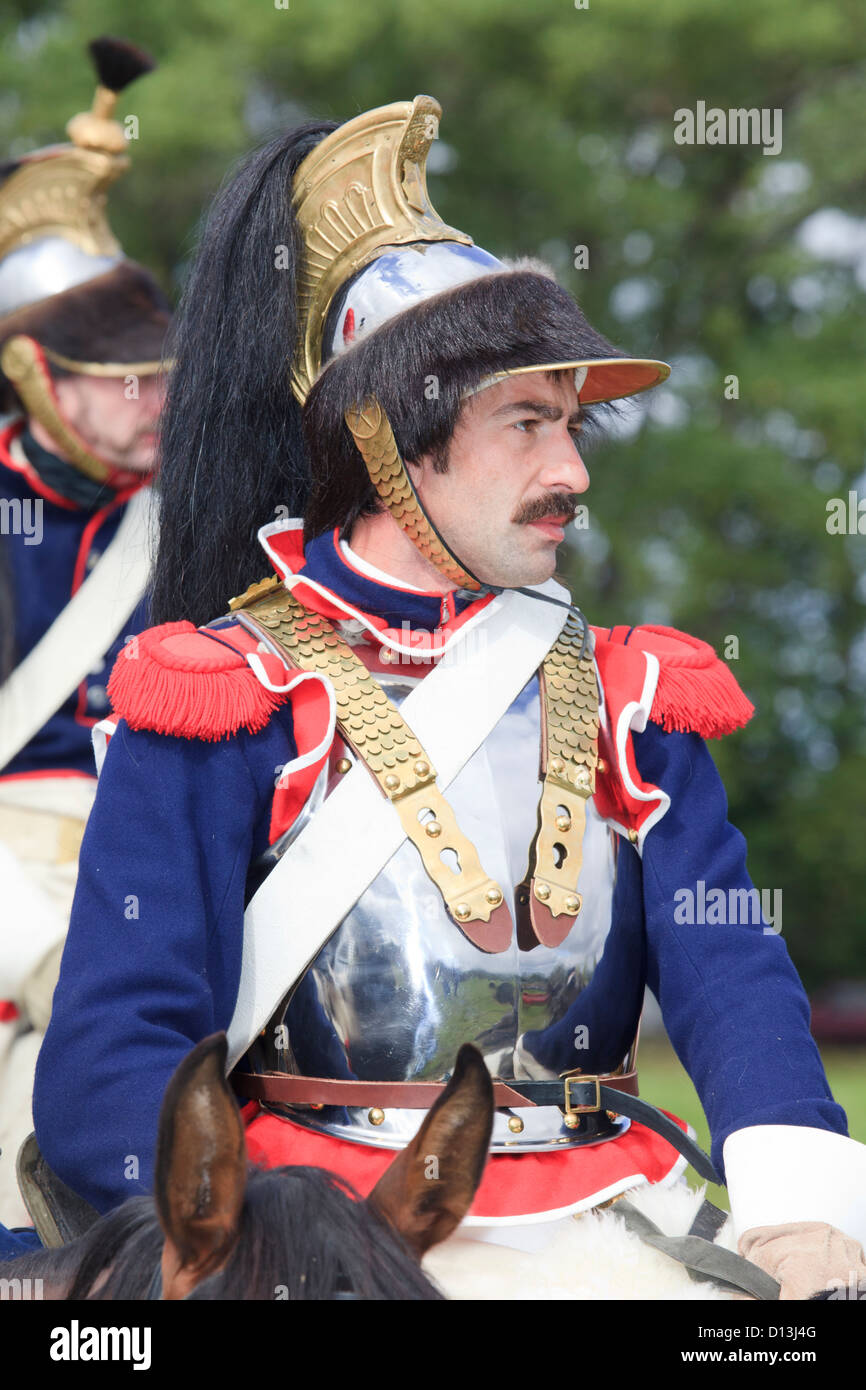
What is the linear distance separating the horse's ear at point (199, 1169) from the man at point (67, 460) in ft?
7.49

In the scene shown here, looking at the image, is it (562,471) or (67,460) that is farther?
(67,460)

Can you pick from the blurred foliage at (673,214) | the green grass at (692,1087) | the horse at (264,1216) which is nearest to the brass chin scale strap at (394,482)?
the horse at (264,1216)

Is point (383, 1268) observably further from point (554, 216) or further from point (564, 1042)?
Answer: point (554, 216)

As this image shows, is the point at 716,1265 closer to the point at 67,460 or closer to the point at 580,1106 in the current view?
the point at 580,1106

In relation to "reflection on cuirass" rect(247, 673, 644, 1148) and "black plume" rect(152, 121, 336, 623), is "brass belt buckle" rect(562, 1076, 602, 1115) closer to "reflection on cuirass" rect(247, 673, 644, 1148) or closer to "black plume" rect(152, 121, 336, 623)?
"reflection on cuirass" rect(247, 673, 644, 1148)

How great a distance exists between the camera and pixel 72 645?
4188 mm

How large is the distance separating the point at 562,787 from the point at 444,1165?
0.78 m

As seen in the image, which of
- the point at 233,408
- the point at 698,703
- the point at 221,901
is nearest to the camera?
the point at 221,901

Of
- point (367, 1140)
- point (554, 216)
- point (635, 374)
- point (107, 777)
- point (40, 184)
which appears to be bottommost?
point (367, 1140)

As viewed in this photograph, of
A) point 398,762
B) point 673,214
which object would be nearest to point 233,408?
point 398,762

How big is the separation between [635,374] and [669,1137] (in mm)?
1059

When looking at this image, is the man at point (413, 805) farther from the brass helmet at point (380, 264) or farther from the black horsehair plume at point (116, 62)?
the black horsehair plume at point (116, 62)
